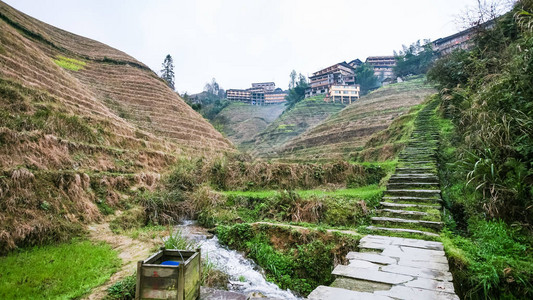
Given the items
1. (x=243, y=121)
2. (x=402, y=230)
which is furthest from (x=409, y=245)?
(x=243, y=121)

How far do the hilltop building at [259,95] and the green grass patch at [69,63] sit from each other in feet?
148

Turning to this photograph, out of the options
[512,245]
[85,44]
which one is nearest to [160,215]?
[512,245]

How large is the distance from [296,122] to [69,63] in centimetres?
3249

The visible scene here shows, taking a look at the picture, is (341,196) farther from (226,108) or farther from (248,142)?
(226,108)

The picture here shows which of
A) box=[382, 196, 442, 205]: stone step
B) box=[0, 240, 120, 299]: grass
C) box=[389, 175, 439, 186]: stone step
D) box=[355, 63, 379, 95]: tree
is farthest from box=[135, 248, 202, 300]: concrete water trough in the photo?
box=[355, 63, 379, 95]: tree

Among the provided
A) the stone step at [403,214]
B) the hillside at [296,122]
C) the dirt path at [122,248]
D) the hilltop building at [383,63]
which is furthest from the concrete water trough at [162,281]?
the hilltop building at [383,63]

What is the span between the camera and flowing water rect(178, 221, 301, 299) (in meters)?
4.61

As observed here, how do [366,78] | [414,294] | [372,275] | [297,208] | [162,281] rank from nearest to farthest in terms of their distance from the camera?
[414,294] < [162,281] < [372,275] < [297,208] < [366,78]

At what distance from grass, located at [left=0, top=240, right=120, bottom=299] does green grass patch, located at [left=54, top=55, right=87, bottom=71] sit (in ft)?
98.4

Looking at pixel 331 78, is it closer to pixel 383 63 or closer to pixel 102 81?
pixel 383 63

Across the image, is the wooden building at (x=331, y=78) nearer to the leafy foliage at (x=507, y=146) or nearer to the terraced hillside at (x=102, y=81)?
the terraced hillside at (x=102, y=81)

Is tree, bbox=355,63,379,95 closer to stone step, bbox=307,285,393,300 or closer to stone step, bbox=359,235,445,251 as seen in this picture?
stone step, bbox=359,235,445,251

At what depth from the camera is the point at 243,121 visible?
184 feet

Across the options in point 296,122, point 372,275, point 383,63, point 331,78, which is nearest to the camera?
point 372,275
